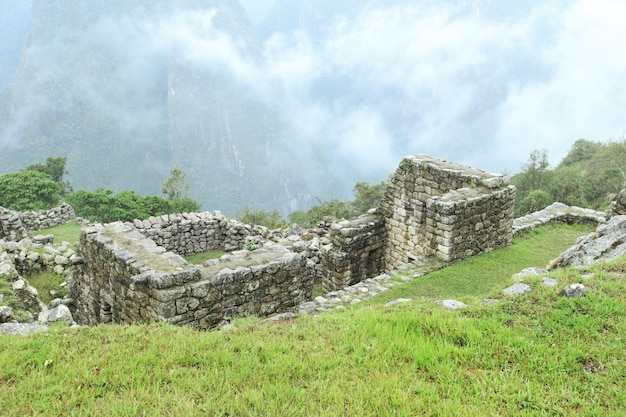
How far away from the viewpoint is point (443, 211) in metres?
10.9

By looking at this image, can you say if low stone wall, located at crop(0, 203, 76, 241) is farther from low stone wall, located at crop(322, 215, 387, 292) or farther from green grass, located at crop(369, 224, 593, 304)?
green grass, located at crop(369, 224, 593, 304)

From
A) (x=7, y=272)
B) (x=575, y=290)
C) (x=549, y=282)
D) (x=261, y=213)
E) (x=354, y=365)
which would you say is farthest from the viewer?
(x=261, y=213)

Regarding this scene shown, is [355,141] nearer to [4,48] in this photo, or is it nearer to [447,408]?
[4,48]

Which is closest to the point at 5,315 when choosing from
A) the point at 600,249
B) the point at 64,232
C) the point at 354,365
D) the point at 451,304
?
the point at 354,365

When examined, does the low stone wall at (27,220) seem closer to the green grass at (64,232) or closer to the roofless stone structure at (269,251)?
the green grass at (64,232)

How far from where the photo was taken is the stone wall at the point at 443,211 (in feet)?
37.0

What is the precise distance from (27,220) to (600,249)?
25858 millimetres

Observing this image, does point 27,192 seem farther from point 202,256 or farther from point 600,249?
point 600,249

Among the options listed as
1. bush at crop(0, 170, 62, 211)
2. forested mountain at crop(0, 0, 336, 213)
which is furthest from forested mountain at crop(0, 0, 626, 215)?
bush at crop(0, 170, 62, 211)

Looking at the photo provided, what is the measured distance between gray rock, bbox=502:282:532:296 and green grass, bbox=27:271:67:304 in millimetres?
12145

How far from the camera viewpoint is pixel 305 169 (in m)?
170

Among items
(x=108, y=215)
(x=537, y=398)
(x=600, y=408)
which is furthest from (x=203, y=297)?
(x=108, y=215)

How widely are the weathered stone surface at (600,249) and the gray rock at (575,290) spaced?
2.04 m

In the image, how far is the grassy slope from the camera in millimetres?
4215
